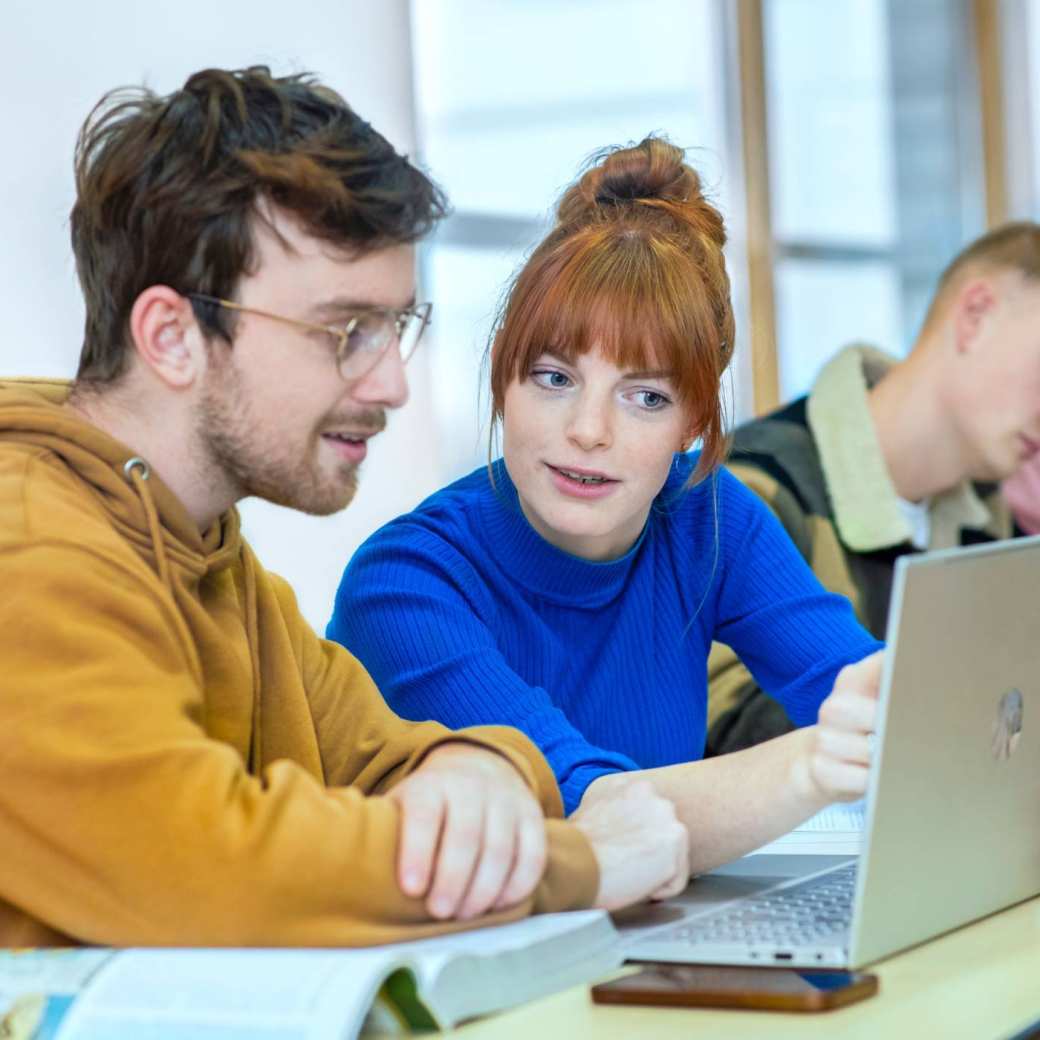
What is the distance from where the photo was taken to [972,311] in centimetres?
255

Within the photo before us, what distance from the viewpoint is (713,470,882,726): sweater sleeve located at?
1688 millimetres

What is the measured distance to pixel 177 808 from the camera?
91 centimetres

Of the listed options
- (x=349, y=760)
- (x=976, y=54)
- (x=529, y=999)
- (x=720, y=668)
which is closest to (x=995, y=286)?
(x=720, y=668)

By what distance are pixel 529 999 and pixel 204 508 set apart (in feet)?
1.46

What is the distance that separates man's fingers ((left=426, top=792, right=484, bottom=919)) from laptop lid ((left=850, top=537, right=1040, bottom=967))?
0.22 meters

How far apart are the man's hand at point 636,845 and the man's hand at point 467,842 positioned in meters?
0.12

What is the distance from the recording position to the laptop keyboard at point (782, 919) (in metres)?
1.05

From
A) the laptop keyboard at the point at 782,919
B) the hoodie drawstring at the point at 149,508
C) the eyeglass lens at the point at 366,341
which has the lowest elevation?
the laptop keyboard at the point at 782,919

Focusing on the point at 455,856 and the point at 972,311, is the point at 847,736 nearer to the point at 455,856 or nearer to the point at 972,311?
the point at 455,856

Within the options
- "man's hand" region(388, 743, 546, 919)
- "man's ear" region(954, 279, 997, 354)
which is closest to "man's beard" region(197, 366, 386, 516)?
"man's hand" region(388, 743, 546, 919)

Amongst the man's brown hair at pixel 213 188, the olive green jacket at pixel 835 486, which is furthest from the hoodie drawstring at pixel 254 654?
the olive green jacket at pixel 835 486

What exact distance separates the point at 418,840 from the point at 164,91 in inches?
63.8

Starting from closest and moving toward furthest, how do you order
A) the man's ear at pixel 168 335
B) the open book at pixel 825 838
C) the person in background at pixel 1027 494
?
the man's ear at pixel 168 335 → the open book at pixel 825 838 → the person in background at pixel 1027 494

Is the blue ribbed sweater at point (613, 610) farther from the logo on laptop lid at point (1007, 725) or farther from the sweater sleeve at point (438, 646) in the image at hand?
the logo on laptop lid at point (1007, 725)
